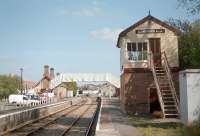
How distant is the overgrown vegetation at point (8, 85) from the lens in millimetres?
102844

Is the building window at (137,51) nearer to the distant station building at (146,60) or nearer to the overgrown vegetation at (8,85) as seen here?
the distant station building at (146,60)

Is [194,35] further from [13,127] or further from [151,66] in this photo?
[13,127]

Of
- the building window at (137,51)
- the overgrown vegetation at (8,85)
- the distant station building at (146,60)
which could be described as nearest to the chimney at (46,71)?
the overgrown vegetation at (8,85)

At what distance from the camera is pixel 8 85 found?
110 m

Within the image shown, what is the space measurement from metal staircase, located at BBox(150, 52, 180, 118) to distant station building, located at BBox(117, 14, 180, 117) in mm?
75

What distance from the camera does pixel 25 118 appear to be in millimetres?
28828

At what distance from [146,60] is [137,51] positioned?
41.5 inches

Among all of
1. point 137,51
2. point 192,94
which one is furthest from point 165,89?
point 192,94

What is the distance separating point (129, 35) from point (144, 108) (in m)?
5.72

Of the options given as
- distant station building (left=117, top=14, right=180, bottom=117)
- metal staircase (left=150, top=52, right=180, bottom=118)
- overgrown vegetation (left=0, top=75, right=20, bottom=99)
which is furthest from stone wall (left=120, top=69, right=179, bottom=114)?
overgrown vegetation (left=0, top=75, right=20, bottom=99)

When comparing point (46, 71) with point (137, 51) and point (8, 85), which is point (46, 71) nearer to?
point (8, 85)

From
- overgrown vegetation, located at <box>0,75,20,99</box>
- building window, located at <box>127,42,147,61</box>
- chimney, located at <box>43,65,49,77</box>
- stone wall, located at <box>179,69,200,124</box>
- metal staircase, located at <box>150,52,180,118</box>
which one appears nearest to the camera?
stone wall, located at <box>179,69,200,124</box>

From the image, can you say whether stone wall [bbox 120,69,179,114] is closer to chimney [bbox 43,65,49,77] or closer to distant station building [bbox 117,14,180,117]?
distant station building [bbox 117,14,180,117]

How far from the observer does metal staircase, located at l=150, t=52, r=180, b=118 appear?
2686cm
